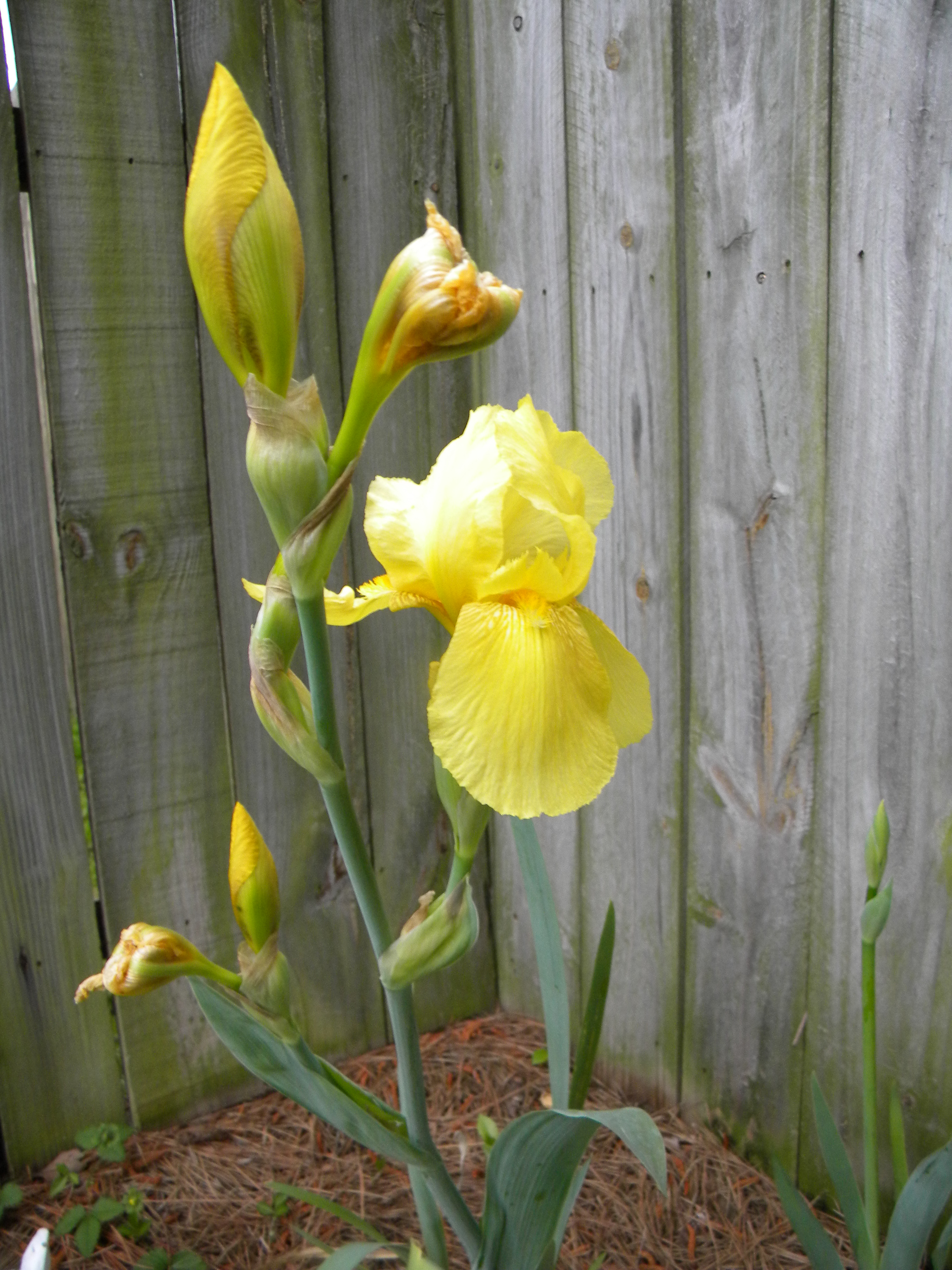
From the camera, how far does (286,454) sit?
65cm

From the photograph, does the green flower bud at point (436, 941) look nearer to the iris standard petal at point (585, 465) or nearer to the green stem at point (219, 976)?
the green stem at point (219, 976)

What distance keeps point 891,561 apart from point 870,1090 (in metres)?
0.62

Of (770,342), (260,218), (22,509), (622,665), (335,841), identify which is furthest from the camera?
(335,841)

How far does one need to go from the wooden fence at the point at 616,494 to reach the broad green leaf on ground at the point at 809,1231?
0.26 meters

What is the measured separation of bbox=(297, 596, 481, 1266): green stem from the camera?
0.72m

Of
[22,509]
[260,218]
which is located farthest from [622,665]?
[22,509]

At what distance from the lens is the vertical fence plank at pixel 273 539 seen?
1350 millimetres

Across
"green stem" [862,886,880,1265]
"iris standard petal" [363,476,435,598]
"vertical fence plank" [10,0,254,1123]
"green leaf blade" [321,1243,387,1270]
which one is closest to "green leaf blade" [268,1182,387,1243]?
"green leaf blade" [321,1243,387,1270]

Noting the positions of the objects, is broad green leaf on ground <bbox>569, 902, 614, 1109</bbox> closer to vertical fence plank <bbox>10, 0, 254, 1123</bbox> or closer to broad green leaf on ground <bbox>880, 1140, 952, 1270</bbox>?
broad green leaf on ground <bbox>880, 1140, 952, 1270</bbox>

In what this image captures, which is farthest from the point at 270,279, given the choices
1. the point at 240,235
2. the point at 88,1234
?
the point at 88,1234

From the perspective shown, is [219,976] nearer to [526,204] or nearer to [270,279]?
[270,279]

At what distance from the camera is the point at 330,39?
4.69 feet

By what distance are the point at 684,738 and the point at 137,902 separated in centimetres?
93

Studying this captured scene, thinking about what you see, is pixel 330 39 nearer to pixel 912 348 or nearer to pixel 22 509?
pixel 22 509
